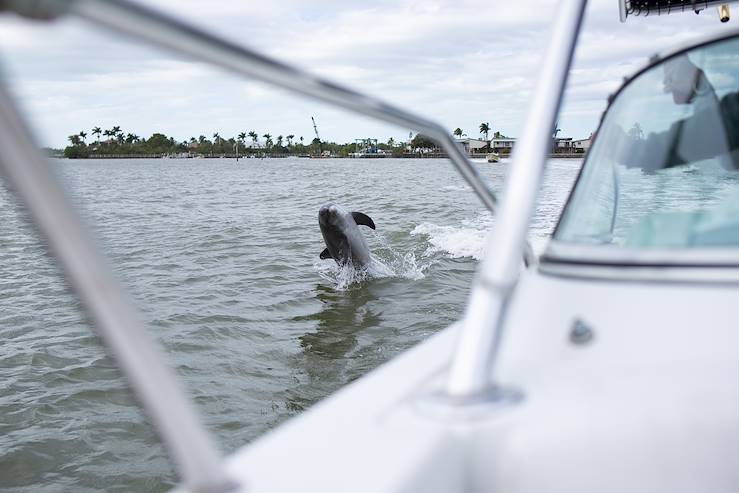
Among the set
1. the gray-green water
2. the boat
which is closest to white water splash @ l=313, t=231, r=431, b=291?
the gray-green water

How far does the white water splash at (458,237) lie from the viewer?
51.0 feet

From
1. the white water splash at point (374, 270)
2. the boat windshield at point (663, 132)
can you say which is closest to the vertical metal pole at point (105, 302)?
the boat windshield at point (663, 132)

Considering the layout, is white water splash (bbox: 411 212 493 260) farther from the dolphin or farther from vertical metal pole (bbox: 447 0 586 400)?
vertical metal pole (bbox: 447 0 586 400)

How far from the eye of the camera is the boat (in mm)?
906

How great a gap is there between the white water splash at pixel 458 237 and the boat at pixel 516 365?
13016mm

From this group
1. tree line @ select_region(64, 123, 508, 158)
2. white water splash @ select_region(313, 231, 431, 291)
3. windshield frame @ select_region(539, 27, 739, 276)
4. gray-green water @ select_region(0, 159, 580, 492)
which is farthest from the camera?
tree line @ select_region(64, 123, 508, 158)

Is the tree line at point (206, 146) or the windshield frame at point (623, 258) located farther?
the tree line at point (206, 146)

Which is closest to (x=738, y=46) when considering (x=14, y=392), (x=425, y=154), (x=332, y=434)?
(x=332, y=434)

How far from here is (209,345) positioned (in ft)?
29.6

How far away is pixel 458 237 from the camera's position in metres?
17.6

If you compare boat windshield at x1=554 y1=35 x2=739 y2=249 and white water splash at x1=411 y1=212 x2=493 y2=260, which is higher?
boat windshield at x1=554 y1=35 x2=739 y2=249

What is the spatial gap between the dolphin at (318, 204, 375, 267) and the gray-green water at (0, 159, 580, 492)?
44 cm

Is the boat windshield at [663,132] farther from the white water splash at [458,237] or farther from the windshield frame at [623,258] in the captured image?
the white water splash at [458,237]

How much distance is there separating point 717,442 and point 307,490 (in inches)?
28.3
